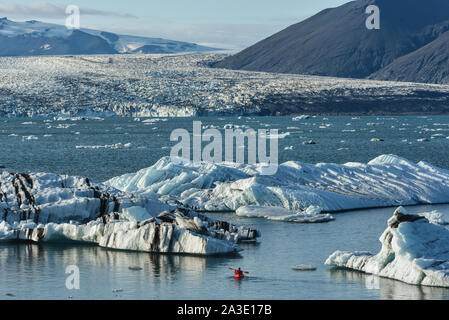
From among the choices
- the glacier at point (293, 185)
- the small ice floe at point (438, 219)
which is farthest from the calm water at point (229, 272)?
the small ice floe at point (438, 219)

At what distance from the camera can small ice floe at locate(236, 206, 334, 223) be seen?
2836 centimetres

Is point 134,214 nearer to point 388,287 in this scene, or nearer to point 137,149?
point 388,287

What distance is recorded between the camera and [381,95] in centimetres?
17175

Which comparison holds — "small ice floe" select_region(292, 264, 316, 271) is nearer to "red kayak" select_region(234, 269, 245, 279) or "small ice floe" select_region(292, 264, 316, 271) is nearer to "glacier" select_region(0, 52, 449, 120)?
"red kayak" select_region(234, 269, 245, 279)

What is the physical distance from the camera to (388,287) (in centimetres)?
1806

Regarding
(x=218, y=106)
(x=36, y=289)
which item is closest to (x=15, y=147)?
(x=36, y=289)

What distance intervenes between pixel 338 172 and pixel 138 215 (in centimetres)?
1401

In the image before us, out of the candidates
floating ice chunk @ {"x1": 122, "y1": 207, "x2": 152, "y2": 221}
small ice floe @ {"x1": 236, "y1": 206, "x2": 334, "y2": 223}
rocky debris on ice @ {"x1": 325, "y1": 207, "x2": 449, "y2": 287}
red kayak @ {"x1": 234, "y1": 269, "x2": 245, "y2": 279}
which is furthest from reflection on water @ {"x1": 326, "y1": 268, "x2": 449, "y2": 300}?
small ice floe @ {"x1": 236, "y1": 206, "x2": 334, "y2": 223}

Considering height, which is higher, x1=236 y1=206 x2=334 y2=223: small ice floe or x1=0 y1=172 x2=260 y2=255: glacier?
x1=0 y1=172 x2=260 y2=255: glacier

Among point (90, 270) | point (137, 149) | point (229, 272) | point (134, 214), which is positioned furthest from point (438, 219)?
point (137, 149)

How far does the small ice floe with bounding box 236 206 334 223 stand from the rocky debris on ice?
28.3ft

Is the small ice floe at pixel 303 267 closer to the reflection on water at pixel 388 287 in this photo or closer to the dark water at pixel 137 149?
the reflection on water at pixel 388 287

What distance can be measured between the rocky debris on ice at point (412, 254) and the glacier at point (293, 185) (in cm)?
1011
